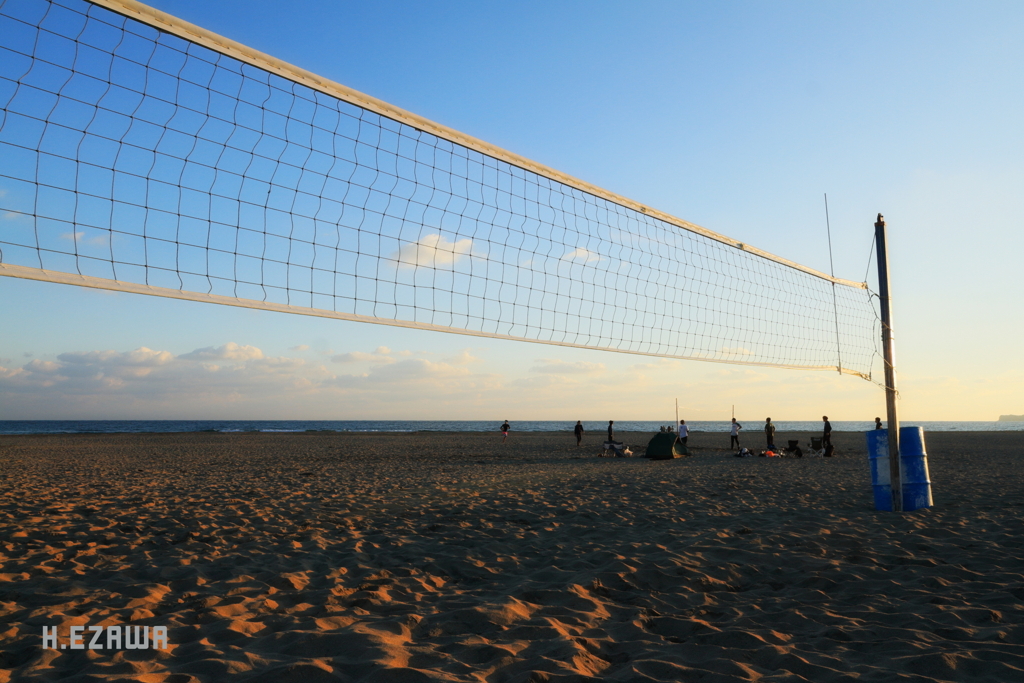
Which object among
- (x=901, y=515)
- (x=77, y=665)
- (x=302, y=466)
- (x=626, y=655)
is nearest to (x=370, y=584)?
(x=77, y=665)

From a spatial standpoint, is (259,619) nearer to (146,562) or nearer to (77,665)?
(77,665)

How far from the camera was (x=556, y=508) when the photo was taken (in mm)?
6922

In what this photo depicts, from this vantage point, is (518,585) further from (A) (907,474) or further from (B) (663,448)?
(B) (663,448)

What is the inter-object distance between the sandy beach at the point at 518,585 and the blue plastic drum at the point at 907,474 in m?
0.36

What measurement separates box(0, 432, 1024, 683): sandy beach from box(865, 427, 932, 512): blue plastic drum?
36cm

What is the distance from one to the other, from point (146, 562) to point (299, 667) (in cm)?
Answer: 272

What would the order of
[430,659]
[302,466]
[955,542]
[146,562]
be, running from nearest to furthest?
1. [430,659]
2. [146,562]
3. [955,542]
4. [302,466]

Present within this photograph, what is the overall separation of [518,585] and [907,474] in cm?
483

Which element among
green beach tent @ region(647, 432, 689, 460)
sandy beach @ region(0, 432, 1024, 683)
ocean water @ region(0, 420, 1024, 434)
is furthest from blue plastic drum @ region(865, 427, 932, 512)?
ocean water @ region(0, 420, 1024, 434)

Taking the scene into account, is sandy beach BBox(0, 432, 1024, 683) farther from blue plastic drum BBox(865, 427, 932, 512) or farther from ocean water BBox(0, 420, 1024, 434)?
ocean water BBox(0, 420, 1024, 434)

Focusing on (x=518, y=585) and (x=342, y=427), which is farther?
(x=342, y=427)

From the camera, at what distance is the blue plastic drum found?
6.40 meters

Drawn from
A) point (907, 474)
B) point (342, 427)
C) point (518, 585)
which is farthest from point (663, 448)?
point (342, 427)

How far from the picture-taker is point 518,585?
13.5 ft
